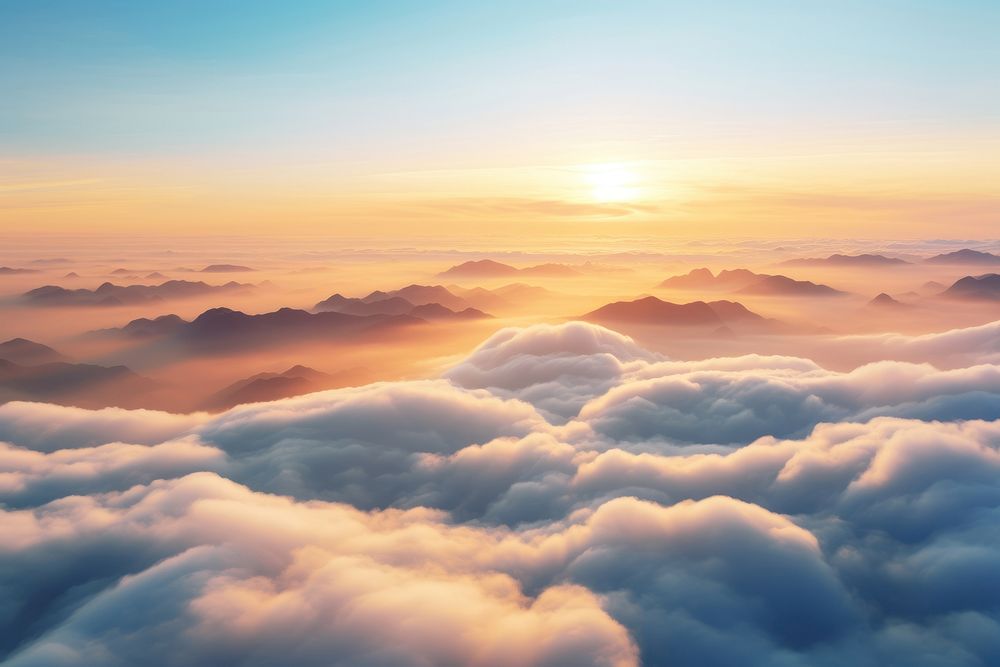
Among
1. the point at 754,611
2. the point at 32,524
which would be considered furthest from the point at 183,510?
the point at 754,611

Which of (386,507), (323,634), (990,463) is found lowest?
(386,507)

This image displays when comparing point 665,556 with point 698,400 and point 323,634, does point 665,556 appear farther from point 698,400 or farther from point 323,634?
point 698,400

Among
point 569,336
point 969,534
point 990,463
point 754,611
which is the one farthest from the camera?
point 569,336

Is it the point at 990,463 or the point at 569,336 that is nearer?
the point at 990,463

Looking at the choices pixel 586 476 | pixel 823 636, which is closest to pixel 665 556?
pixel 823 636

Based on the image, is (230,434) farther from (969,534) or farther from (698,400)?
(969,534)

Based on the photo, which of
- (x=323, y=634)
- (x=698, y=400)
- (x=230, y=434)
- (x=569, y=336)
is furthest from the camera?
(x=569, y=336)

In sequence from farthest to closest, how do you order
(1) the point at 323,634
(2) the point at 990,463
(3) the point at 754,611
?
(2) the point at 990,463 → (3) the point at 754,611 → (1) the point at 323,634

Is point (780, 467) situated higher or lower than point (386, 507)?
higher

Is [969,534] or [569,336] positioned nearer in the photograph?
[969,534]
